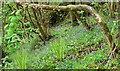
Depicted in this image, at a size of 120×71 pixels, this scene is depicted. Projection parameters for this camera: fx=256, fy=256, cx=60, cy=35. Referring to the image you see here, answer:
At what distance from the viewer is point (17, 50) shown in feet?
12.8

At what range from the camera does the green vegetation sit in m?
3.13

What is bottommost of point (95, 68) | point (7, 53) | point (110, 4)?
point (7, 53)

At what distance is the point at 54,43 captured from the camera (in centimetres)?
367

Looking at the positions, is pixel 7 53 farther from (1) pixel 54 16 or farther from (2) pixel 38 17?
(1) pixel 54 16

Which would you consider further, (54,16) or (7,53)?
(54,16)

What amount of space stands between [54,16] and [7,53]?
1.45 metres

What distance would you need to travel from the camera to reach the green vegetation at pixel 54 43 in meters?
3.13

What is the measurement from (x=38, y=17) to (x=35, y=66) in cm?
120

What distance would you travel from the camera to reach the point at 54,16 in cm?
537

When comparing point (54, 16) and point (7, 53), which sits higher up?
point (54, 16)

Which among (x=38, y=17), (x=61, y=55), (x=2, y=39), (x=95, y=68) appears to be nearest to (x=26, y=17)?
(x=38, y=17)

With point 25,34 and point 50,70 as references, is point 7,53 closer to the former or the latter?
point 25,34

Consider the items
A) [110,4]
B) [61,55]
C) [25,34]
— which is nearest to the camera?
[61,55]

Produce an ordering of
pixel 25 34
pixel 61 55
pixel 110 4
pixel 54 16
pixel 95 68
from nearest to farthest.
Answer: pixel 95 68 → pixel 61 55 → pixel 110 4 → pixel 25 34 → pixel 54 16
